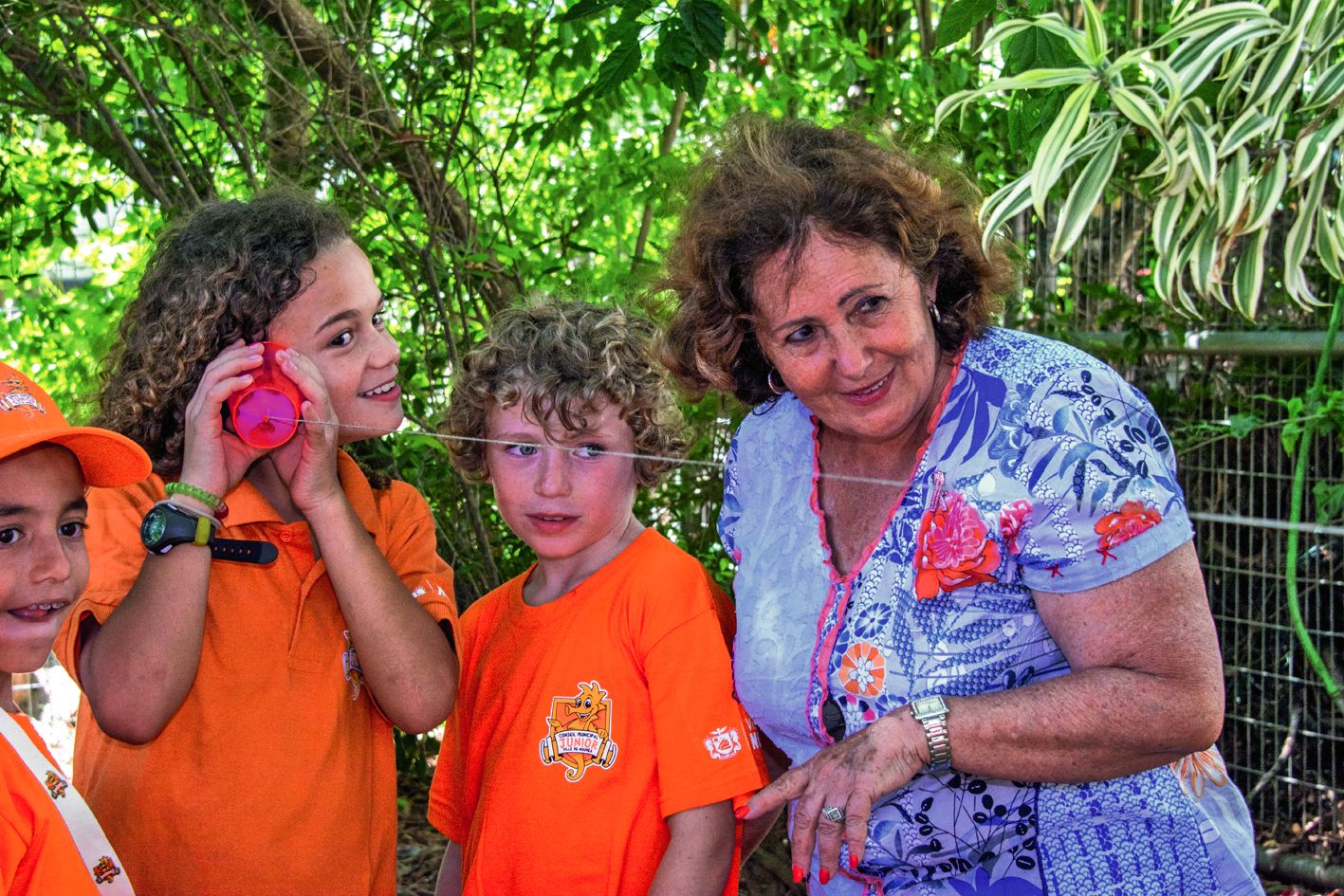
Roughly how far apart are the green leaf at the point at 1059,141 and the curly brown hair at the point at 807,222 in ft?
1.08

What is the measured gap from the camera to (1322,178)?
1765 mm

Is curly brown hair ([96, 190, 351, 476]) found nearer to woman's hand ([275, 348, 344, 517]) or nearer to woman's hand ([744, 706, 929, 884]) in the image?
woman's hand ([275, 348, 344, 517])

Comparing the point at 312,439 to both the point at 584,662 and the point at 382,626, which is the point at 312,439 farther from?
the point at 584,662

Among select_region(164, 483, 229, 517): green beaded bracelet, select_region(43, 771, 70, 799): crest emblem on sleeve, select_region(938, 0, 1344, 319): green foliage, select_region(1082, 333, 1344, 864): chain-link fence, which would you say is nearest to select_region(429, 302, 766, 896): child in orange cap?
select_region(164, 483, 229, 517): green beaded bracelet

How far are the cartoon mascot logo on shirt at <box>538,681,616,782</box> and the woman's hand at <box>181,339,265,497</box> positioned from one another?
0.67 m

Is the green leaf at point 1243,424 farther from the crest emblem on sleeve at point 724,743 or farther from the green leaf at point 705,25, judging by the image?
the crest emblem on sleeve at point 724,743

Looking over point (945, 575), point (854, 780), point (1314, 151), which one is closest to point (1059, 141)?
point (1314, 151)

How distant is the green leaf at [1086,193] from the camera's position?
1763 millimetres

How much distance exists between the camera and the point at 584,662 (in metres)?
2.24

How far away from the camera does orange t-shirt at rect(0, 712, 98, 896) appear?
1631 millimetres

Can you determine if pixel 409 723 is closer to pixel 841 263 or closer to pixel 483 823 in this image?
pixel 483 823

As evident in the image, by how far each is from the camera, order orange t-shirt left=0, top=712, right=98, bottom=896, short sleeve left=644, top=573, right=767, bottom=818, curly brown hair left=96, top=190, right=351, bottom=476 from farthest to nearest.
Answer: curly brown hair left=96, top=190, right=351, bottom=476, short sleeve left=644, top=573, right=767, bottom=818, orange t-shirt left=0, top=712, right=98, bottom=896

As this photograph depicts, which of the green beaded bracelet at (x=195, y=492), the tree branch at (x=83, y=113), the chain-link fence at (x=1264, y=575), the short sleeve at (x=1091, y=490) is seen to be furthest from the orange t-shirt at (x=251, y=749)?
the chain-link fence at (x=1264, y=575)

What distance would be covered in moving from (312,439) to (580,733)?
2.18 feet
